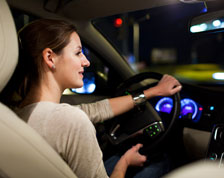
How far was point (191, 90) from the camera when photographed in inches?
82.1

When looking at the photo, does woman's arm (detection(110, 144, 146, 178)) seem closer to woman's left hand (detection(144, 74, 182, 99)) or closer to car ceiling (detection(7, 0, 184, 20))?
woman's left hand (detection(144, 74, 182, 99))

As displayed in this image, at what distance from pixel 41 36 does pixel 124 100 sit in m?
0.88

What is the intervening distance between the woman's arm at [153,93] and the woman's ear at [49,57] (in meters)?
0.77

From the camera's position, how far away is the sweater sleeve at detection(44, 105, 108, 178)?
1.04 metres

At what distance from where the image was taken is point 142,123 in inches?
73.9

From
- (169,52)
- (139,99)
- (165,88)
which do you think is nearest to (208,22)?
(165,88)

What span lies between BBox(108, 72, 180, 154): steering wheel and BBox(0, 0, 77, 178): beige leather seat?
3.02ft

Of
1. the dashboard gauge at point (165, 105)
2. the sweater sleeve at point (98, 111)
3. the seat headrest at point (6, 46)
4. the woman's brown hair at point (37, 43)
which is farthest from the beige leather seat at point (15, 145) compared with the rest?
the dashboard gauge at point (165, 105)

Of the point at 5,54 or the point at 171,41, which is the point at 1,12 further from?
the point at 171,41

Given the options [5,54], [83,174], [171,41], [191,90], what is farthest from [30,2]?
[171,41]

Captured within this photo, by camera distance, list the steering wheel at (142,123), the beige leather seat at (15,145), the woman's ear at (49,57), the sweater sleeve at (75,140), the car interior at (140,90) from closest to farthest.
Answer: the beige leather seat at (15,145)
the sweater sleeve at (75,140)
the woman's ear at (49,57)
the car interior at (140,90)
the steering wheel at (142,123)

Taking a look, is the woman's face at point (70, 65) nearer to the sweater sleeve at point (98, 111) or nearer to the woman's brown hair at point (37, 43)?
the woman's brown hair at point (37, 43)

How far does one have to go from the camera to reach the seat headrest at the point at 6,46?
2.98 ft

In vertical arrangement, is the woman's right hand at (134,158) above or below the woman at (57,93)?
below
